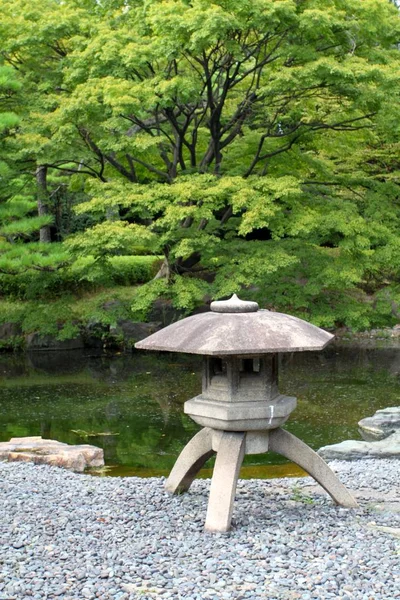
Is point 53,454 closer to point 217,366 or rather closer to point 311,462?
point 217,366

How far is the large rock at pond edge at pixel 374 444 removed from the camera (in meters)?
8.49

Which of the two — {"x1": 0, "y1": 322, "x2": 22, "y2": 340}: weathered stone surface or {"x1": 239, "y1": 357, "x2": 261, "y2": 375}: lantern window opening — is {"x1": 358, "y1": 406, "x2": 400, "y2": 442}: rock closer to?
{"x1": 239, "y1": 357, "x2": 261, "y2": 375}: lantern window opening

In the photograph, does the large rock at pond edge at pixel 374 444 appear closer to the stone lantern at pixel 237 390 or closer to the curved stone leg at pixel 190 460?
the stone lantern at pixel 237 390

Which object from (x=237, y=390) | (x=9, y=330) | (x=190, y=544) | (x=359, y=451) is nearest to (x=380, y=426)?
(x=359, y=451)

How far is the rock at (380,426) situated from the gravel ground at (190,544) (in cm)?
283

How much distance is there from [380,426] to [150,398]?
4662 mm

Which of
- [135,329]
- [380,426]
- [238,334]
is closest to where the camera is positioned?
[238,334]

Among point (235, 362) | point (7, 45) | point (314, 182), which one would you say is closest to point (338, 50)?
point (314, 182)

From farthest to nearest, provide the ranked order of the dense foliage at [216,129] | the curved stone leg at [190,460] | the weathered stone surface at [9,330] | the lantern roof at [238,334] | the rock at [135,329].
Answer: the weathered stone surface at [9,330], the rock at [135,329], the dense foliage at [216,129], the curved stone leg at [190,460], the lantern roof at [238,334]

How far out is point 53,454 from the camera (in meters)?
8.36

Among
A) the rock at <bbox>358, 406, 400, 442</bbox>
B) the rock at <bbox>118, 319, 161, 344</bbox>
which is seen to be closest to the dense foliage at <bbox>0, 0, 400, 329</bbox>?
the rock at <bbox>118, 319, 161, 344</bbox>

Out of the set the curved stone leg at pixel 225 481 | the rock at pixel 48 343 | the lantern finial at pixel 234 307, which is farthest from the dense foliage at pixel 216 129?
the curved stone leg at pixel 225 481

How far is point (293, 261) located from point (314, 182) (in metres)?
3.02

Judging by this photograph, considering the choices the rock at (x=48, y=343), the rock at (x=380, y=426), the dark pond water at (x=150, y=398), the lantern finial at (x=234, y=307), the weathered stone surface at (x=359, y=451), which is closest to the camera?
the lantern finial at (x=234, y=307)
